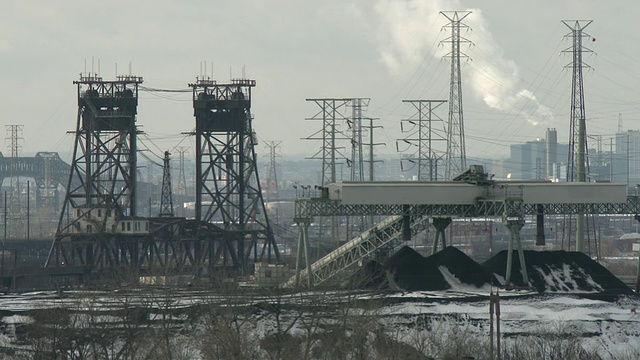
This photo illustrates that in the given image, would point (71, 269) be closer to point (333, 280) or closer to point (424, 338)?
point (333, 280)

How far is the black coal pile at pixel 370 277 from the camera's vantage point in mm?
89938

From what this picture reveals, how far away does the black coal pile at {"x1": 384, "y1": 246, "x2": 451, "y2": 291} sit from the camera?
300 feet

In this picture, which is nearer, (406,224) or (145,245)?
(406,224)

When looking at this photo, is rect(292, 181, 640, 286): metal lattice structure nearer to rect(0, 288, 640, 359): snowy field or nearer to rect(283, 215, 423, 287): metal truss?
rect(283, 215, 423, 287): metal truss

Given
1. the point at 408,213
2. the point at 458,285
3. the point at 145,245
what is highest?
the point at 408,213

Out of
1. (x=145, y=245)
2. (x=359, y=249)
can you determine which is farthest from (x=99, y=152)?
(x=359, y=249)

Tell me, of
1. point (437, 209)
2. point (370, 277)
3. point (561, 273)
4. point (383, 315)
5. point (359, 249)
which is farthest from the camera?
point (359, 249)

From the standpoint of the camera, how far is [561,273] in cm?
9381

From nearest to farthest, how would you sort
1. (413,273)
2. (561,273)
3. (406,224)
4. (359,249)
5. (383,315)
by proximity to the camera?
1. (383,315)
2. (413,273)
3. (406,224)
4. (561,273)
5. (359,249)

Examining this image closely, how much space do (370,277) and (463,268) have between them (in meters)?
6.25

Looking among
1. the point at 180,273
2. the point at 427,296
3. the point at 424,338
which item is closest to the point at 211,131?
the point at 180,273

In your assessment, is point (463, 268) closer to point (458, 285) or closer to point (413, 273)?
point (458, 285)

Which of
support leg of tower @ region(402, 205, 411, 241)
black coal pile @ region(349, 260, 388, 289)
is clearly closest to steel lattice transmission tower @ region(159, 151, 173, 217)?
black coal pile @ region(349, 260, 388, 289)

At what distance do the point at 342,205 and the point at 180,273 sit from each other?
103 ft
